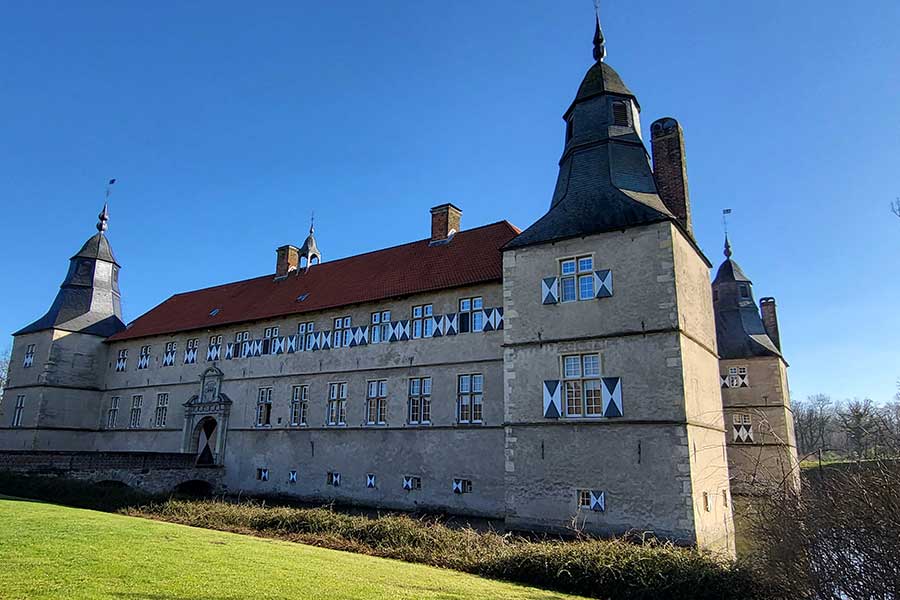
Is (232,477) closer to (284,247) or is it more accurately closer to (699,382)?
(284,247)

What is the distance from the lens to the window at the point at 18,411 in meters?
31.0

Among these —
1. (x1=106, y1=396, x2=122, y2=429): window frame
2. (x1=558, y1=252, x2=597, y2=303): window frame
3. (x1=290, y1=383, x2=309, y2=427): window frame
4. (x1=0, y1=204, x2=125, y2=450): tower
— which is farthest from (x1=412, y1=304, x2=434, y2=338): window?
(x1=0, y1=204, x2=125, y2=450): tower

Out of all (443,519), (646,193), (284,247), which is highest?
(284,247)

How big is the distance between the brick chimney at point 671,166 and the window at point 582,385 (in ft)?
17.7

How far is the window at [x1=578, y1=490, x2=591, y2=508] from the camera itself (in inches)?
568

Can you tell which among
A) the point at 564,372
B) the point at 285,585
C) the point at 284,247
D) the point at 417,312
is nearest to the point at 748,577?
the point at 285,585

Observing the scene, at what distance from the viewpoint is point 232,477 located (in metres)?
25.0

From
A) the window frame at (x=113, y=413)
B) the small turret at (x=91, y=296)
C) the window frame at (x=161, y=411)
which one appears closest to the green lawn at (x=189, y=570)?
the window frame at (x=161, y=411)

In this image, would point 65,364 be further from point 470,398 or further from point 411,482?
point 470,398

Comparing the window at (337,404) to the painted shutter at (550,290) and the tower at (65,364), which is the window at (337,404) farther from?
the tower at (65,364)

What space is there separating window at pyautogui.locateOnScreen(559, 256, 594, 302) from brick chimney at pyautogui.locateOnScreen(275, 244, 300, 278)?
1722 cm

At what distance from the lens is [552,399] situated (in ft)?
51.0

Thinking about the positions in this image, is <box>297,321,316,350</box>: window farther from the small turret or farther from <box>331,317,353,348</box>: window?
the small turret

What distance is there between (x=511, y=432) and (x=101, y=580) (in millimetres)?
10785
